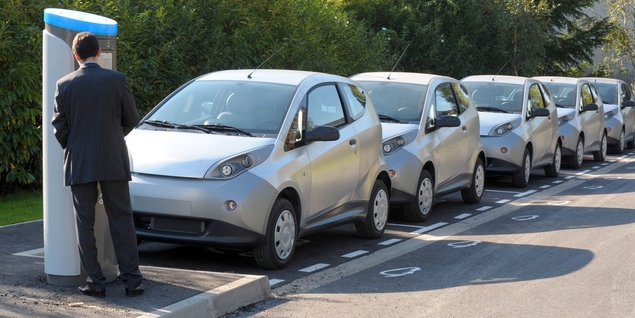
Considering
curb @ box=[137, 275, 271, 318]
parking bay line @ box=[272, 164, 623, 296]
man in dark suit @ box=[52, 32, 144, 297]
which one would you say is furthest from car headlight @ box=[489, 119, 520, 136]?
man in dark suit @ box=[52, 32, 144, 297]

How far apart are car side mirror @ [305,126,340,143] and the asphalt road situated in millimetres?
1206

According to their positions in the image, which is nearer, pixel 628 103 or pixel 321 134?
pixel 321 134

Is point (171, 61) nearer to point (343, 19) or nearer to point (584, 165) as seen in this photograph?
point (343, 19)

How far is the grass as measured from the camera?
1093 centimetres

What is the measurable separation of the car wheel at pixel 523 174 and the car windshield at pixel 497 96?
0.87 metres

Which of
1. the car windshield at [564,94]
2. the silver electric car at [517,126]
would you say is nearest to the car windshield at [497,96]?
the silver electric car at [517,126]

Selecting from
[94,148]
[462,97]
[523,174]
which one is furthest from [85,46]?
[523,174]

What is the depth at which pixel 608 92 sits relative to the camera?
25.9 meters

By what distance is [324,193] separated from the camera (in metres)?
9.59

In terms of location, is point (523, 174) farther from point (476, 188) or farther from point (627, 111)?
point (627, 111)

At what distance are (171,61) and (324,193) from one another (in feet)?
20.6

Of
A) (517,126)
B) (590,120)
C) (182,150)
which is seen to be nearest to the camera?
(182,150)

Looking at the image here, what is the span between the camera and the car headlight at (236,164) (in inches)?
331

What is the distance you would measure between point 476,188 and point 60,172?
8.38 m
